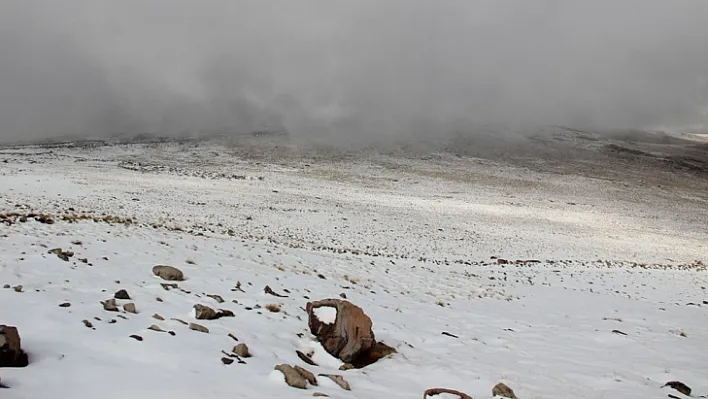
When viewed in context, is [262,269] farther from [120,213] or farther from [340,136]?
[340,136]

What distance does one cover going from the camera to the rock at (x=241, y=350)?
720 centimetres

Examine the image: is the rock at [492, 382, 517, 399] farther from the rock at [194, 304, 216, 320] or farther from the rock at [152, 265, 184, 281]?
the rock at [152, 265, 184, 281]

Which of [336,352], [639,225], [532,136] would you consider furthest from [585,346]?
[532,136]

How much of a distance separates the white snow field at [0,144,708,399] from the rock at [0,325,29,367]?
212mm

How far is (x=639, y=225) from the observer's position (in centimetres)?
4141

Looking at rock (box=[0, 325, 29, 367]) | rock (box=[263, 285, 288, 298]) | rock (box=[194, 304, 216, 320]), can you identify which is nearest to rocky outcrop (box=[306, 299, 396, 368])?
rock (box=[194, 304, 216, 320])

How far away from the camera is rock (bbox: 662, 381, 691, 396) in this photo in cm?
842

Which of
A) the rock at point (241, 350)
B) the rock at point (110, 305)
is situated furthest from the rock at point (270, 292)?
the rock at point (241, 350)

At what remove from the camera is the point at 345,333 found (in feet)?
27.1

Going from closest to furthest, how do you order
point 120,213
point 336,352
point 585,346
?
point 336,352, point 585,346, point 120,213

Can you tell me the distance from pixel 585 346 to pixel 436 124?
4746 inches

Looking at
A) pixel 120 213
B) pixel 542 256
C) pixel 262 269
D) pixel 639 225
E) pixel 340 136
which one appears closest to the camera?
pixel 262 269

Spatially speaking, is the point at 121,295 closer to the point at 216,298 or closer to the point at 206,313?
the point at 206,313

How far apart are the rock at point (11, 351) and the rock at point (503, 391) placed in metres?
6.77
